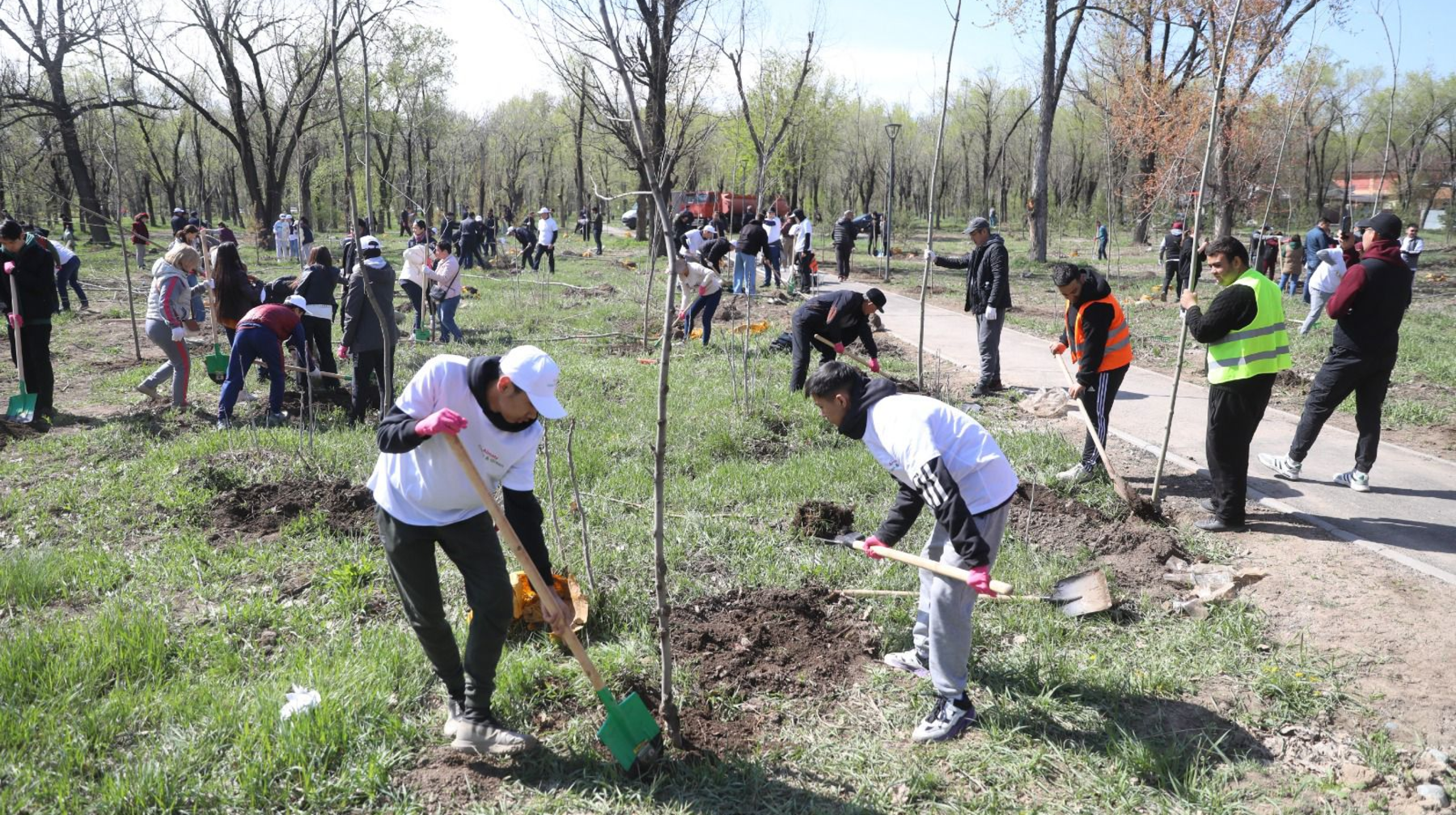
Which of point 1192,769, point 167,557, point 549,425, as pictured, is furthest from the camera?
point 549,425

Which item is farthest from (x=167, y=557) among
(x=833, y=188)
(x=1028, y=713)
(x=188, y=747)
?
(x=833, y=188)

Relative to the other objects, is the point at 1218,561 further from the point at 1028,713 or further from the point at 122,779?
the point at 122,779

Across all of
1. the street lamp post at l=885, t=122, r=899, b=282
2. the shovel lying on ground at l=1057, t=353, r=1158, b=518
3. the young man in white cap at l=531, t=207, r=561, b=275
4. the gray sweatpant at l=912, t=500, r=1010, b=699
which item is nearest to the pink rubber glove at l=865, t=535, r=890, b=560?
the gray sweatpant at l=912, t=500, r=1010, b=699

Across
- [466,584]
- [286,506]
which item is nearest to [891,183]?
[286,506]

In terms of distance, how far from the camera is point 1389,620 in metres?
4.12

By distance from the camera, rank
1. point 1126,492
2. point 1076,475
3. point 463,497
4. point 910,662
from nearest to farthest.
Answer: point 463,497, point 910,662, point 1126,492, point 1076,475

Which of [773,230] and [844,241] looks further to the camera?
[844,241]

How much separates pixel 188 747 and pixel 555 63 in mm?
4670

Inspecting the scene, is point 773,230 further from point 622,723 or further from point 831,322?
point 622,723

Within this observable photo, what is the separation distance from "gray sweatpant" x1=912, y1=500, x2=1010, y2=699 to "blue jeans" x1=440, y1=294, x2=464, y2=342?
957cm

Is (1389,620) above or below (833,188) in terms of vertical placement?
below

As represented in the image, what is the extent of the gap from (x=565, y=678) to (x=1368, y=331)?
17.7ft

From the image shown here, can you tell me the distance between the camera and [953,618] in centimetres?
327

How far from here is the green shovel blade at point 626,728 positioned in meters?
3.01
